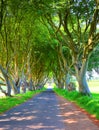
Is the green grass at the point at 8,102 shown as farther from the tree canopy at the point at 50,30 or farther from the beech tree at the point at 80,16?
the beech tree at the point at 80,16

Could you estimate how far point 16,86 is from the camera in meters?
35.9

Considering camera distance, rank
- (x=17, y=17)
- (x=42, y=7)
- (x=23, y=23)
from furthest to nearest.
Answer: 1. (x=23, y=23)
2. (x=17, y=17)
3. (x=42, y=7)

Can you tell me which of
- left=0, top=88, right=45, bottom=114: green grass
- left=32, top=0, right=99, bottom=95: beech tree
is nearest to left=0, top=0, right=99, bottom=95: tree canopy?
left=32, top=0, right=99, bottom=95: beech tree

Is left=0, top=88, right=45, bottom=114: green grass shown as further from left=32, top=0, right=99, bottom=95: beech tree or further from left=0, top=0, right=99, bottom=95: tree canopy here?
left=32, top=0, right=99, bottom=95: beech tree

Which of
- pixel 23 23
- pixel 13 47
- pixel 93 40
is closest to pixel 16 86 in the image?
pixel 13 47

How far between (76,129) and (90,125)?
3.68 ft

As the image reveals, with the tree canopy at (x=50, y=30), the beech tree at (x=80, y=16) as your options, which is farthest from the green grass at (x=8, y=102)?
the beech tree at (x=80, y=16)

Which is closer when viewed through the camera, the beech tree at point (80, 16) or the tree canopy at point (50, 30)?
the beech tree at point (80, 16)

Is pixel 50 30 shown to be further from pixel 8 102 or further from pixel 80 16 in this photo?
pixel 8 102

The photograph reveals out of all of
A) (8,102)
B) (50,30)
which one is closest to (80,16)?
(8,102)

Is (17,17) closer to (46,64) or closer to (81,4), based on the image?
(81,4)

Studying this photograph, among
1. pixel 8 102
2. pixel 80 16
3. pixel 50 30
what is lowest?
pixel 8 102

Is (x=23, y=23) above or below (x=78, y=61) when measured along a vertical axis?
above

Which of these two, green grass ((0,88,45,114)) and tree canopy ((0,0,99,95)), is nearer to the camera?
green grass ((0,88,45,114))
